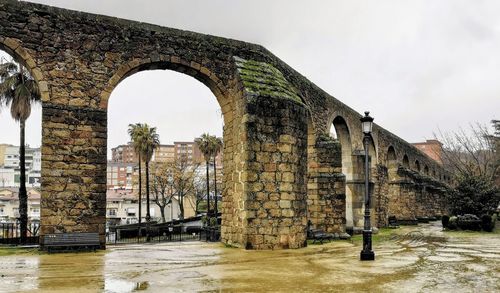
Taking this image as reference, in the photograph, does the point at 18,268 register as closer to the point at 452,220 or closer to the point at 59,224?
the point at 59,224

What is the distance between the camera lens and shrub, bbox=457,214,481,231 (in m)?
21.5

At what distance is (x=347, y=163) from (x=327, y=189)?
424cm

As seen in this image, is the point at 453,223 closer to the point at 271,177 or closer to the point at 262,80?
the point at 271,177

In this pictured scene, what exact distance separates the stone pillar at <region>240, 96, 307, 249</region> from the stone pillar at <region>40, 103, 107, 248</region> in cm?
333

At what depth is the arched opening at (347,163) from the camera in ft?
65.9

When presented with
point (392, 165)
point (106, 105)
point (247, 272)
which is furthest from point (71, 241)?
point (392, 165)

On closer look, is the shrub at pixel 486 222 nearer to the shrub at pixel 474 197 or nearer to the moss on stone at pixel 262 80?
the shrub at pixel 474 197

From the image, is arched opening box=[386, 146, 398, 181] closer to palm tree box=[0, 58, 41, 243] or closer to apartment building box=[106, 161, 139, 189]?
palm tree box=[0, 58, 41, 243]

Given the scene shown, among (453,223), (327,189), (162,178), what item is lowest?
(453,223)

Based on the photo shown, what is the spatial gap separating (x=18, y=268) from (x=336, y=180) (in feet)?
35.8

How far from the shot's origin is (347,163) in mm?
20844

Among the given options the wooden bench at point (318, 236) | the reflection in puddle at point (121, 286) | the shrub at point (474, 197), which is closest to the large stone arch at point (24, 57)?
the reflection in puddle at point (121, 286)

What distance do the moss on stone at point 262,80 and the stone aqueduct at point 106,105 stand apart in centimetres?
3

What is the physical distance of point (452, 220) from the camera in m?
22.4
